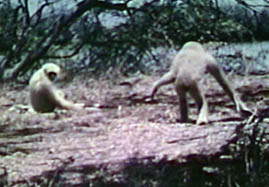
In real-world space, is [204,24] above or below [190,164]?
above

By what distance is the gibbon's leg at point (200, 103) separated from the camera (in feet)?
11.9

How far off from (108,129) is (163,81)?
0.46 meters

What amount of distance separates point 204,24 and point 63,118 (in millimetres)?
1104

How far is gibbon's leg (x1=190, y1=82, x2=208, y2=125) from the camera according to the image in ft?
11.9

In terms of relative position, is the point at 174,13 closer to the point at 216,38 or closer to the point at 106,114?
the point at 216,38

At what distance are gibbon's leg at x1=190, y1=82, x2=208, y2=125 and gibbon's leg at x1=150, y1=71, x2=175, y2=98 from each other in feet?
0.47

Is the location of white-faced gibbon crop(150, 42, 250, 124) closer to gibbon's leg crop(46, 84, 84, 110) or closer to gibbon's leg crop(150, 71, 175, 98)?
gibbon's leg crop(150, 71, 175, 98)

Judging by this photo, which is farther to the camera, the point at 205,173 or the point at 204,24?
the point at 204,24

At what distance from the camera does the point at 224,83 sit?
3.73m

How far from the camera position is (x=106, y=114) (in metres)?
3.67

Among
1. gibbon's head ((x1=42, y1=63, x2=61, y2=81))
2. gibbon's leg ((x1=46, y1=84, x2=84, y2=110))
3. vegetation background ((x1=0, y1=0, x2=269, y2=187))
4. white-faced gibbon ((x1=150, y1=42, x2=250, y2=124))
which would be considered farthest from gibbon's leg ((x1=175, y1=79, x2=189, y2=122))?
gibbon's head ((x1=42, y1=63, x2=61, y2=81))

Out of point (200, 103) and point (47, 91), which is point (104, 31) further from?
point (200, 103)

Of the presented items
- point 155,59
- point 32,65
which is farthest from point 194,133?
point 32,65

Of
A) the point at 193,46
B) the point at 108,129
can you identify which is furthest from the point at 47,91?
the point at 193,46
